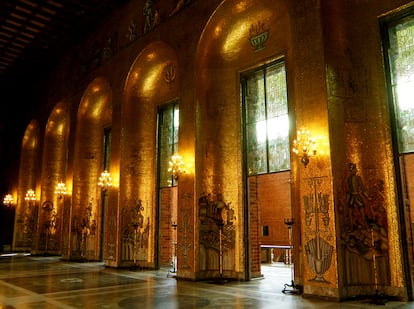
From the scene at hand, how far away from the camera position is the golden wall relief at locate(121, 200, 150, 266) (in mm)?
14336

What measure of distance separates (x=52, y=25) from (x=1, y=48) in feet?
13.5

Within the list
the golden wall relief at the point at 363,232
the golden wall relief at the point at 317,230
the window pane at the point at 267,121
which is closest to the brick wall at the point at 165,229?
the window pane at the point at 267,121

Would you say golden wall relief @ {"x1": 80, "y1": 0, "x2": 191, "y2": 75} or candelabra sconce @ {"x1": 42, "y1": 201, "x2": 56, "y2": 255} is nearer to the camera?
golden wall relief @ {"x1": 80, "y1": 0, "x2": 191, "y2": 75}

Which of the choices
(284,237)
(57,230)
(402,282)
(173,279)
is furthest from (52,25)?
(402,282)

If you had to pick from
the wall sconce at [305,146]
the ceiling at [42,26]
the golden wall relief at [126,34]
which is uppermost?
the ceiling at [42,26]

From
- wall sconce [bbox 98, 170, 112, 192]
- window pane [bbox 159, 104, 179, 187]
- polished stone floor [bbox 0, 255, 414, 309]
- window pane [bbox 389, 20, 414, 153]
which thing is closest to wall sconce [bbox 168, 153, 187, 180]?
window pane [bbox 159, 104, 179, 187]

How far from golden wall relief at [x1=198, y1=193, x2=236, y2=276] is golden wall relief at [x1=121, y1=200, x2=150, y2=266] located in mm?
3702

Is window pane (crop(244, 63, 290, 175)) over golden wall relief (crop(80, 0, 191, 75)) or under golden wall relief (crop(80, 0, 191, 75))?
under

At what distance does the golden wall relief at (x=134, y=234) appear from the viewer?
47.0 ft

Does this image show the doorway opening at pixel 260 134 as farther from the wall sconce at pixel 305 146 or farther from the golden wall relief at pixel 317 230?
the golden wall relief at pixel 317 230

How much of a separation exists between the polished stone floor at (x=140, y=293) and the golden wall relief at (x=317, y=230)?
30.9 inches

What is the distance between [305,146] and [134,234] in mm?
8304

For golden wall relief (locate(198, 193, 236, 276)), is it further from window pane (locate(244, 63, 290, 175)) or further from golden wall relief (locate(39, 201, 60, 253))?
golden wall relief (locate(39, 201, 60, 253))

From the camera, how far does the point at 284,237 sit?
17516 mm
